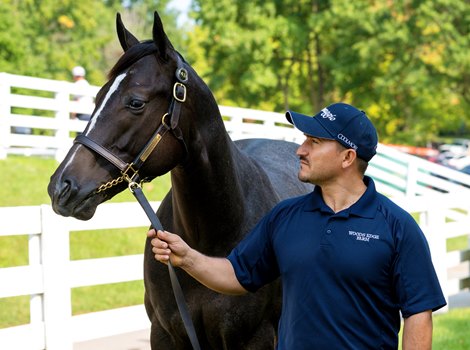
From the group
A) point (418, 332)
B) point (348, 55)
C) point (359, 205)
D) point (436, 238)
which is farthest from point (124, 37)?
point (348, 55)

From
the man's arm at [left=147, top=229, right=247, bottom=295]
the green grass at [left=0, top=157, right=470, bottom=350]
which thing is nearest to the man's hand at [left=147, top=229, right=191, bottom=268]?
the man's arm at [left=147, top=229, right=247, bottom=295]

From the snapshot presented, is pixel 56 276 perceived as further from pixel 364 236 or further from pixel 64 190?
pixel 364 236

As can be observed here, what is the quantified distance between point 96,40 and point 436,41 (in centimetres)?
2027

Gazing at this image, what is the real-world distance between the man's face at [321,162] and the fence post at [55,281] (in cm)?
334

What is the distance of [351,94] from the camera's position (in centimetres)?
3875

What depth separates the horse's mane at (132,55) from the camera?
4.16 metres

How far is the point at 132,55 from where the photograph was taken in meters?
4.22

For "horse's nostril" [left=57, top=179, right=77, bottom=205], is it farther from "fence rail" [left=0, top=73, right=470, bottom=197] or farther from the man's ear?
"fence rail" [left=0, top=73, right=470, bottom=197]

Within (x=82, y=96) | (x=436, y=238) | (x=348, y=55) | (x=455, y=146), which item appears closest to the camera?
(x=436, y=238)

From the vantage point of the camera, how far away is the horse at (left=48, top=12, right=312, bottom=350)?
Result: 13.1 ft

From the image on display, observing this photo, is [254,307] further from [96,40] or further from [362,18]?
[96,40]

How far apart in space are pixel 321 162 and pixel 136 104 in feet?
3.31

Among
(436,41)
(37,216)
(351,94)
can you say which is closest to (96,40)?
(351,94)

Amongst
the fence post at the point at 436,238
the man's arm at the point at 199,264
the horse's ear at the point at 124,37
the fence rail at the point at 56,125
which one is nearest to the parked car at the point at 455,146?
the fence rail at the point at 56,125
